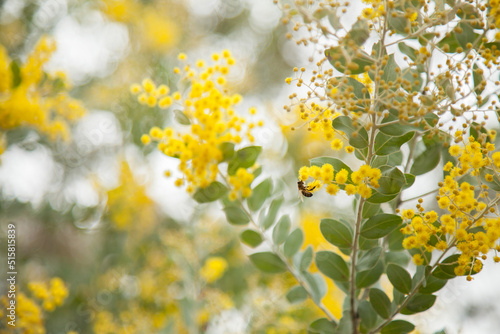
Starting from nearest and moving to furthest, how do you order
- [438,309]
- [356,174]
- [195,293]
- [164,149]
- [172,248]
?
1. [356,174]
2. [164,149]
3. [438,309]
4. [195,293]
5. [172,248]

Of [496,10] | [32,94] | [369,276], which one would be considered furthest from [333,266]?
[32,94]

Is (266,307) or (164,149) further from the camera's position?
(266,307)

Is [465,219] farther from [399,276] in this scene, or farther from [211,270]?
[211,270]

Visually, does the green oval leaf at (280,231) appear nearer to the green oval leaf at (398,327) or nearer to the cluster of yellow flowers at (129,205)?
the green oval leaf at (398,327)

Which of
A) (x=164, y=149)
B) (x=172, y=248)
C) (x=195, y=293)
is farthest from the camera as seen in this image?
(x=172, y=248)

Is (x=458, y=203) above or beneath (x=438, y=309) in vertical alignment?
above

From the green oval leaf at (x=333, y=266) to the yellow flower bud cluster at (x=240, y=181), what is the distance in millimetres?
163

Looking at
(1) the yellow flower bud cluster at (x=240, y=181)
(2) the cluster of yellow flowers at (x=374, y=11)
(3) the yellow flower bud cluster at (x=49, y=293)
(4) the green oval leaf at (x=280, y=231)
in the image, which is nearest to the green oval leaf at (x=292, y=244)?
(4) the green oval leaf at (x=280, y=231)

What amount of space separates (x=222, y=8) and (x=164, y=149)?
197 centimetres

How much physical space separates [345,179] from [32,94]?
1.05 meters

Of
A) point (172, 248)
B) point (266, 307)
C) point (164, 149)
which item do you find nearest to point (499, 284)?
point (266, 307)

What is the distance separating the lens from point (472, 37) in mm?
590

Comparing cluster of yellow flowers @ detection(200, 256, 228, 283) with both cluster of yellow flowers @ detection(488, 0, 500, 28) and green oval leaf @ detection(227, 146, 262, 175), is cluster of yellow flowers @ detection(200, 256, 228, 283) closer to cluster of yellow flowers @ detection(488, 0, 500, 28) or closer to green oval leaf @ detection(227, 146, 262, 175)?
green oval leaf @ detection(227, 146, 262, 175)

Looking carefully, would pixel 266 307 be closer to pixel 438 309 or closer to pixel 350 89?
pixel 438 309
